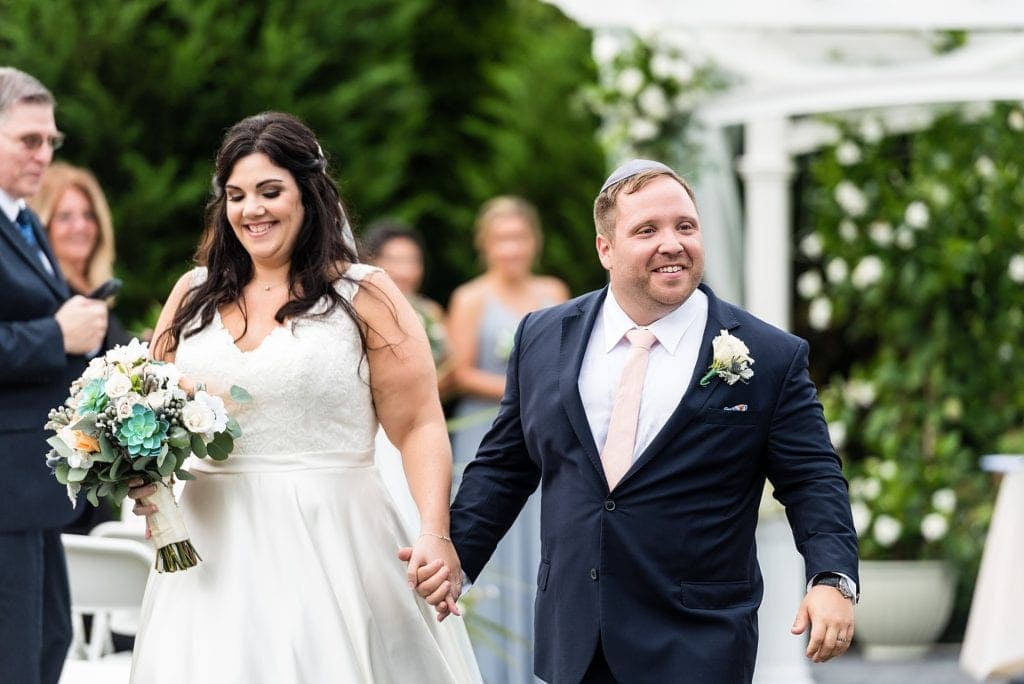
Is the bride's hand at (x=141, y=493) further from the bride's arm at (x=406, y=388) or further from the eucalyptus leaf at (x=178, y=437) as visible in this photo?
the bride's arm at (x=406, y=388)

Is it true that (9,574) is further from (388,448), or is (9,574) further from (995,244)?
(995,244)

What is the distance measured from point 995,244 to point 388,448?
16.6 feet

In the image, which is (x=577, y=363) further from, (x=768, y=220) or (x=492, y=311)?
(x=768, y=220)

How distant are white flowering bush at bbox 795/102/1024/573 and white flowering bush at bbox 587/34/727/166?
2.77 feet

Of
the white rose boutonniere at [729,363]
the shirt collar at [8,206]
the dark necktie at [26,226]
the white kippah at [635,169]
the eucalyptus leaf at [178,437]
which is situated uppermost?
the white kippah at [635,169]

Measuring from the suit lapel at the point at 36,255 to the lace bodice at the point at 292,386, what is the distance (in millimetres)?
856

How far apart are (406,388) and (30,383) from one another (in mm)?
1233

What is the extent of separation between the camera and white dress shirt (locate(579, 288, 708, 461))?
4184mm

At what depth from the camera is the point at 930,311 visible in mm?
10102

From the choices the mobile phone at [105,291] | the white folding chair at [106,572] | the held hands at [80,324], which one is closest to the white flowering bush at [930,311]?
the white folding chair at [106,572]

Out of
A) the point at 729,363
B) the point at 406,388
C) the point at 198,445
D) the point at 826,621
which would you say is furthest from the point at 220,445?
the point at 826,621

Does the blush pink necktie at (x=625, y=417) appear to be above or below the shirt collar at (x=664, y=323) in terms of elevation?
below

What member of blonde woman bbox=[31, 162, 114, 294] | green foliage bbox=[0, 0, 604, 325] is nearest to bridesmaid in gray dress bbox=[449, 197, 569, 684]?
green foliage bbox=[0, 0, 604, 325]

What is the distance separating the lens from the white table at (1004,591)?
7453 millimetres
